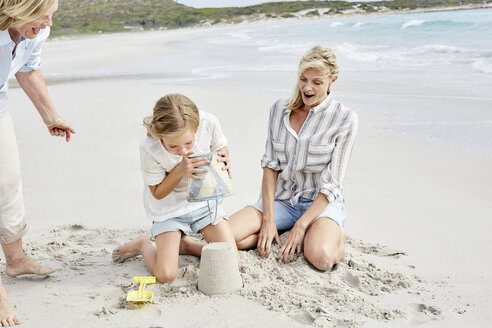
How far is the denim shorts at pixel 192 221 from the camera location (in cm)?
348

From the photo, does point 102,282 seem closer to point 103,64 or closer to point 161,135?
point 161,135

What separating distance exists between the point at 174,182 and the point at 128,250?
620 mm

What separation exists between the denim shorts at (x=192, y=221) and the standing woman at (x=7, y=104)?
2.30 feet

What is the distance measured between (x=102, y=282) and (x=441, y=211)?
261 centimetres

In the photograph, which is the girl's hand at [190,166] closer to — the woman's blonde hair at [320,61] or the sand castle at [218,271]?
the sand castle at [218,271]

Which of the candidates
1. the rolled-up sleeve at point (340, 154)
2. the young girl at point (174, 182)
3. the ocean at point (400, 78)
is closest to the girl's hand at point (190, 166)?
the young girl at point (174, 182)

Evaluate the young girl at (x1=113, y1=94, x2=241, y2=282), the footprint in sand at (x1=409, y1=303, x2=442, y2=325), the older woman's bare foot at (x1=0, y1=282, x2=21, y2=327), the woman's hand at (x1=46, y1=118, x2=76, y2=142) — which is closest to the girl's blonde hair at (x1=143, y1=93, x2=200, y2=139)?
the young girl at (x1=113, y1=94, x2=241, y2=282)

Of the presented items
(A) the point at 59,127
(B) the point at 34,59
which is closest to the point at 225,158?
(A) the point at 59,127

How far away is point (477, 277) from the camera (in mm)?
3188

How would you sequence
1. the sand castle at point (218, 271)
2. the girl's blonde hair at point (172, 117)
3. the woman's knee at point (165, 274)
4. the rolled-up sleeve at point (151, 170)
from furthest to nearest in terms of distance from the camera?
1. the rolled-up sleeve at point (151, 170)
2. the woman's knee at point (165, 274)
3. the girl's blonde hair at point (172, 117)
4. the sand castle at point (218, 271)

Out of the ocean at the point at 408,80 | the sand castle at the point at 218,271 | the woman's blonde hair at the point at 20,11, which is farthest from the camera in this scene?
the ocean at the point at 408,80

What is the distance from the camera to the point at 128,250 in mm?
3494

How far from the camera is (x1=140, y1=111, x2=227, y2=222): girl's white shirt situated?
3326 mm

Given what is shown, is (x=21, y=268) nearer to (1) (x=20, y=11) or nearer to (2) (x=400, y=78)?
(1) (x=20, y=11)
